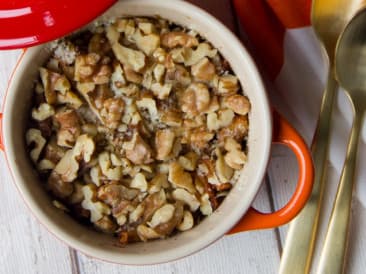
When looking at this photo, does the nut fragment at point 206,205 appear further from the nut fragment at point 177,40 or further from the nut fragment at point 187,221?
the nut fragment at point 177,40

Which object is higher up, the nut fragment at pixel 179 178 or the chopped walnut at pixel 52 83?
the chopped walnut at pixel 52 83

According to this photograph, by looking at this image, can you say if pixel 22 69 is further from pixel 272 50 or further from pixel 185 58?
pixel 272 50

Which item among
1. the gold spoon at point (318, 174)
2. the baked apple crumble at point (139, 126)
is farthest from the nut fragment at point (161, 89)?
the gold spoon at point (318, 174)

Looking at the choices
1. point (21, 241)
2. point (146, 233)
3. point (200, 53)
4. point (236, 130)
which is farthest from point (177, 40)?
point (21, 241)

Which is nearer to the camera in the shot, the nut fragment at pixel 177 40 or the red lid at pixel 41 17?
the red lid at pixel 41 17

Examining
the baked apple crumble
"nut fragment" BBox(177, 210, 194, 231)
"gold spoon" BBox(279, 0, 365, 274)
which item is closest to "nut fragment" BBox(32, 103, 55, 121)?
the baked apple crumble

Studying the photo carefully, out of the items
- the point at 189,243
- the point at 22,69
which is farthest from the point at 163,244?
the point at 22,69
